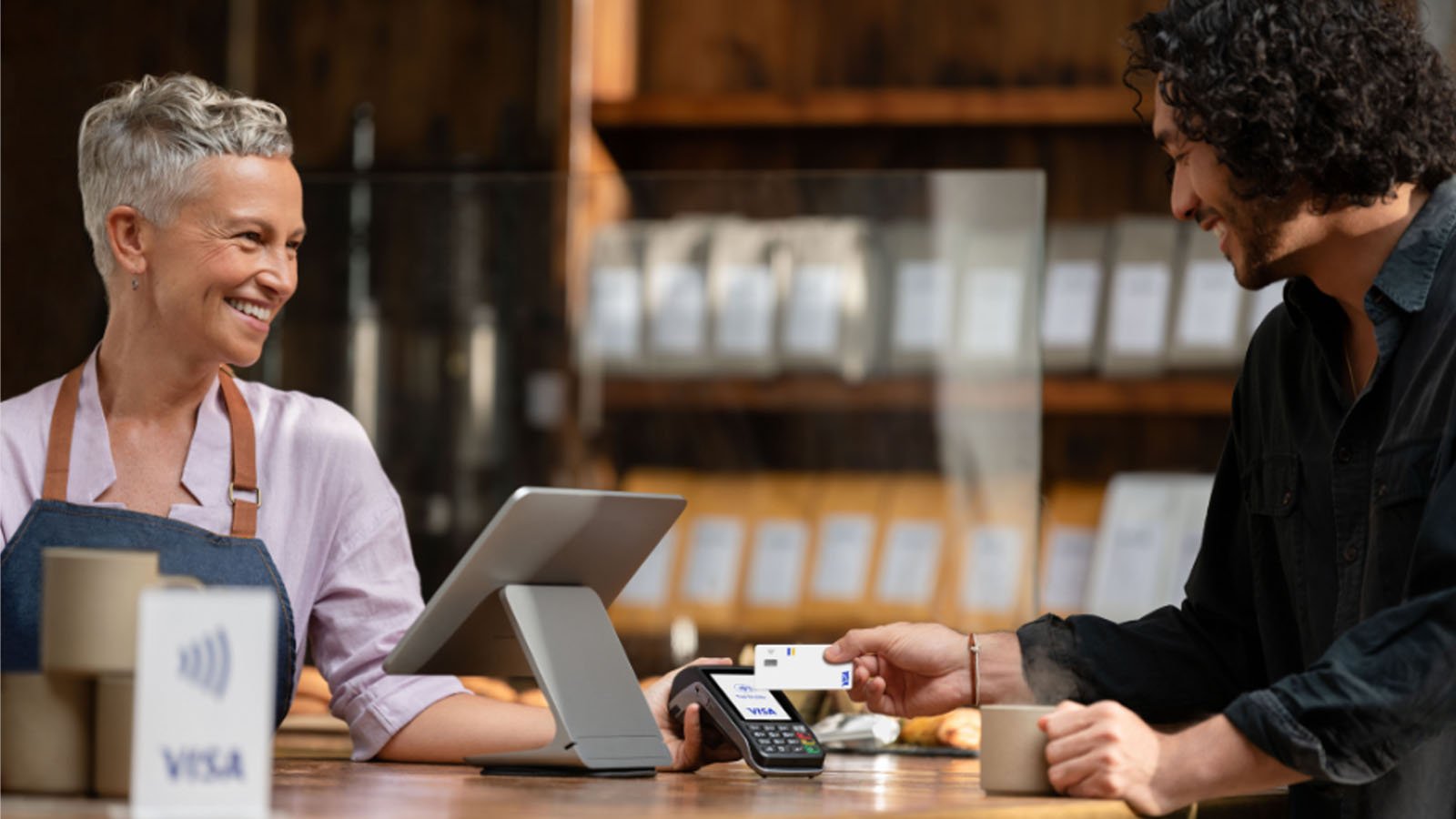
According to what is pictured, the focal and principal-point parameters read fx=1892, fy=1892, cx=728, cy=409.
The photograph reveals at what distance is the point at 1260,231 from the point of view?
5.55 feet

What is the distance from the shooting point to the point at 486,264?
2893 millimetres

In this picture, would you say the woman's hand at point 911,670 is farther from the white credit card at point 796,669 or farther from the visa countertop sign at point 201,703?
the visa countertop sign at point 201,703

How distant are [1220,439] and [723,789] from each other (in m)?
2.03

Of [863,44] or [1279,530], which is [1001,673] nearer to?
[1279,530]

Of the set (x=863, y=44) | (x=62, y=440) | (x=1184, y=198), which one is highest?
(x=863, y=44)

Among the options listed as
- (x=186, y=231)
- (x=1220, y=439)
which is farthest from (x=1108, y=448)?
(x=186, y=231)

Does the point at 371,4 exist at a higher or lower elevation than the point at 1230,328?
higher

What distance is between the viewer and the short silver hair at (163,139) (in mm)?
2018

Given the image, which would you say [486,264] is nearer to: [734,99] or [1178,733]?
[734,99]

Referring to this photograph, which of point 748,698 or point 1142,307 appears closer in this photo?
point 748,698

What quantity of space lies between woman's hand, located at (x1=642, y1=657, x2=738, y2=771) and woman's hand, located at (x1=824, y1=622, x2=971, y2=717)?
0.14 metres

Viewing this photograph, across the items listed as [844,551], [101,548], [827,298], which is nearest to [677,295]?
[827,298]

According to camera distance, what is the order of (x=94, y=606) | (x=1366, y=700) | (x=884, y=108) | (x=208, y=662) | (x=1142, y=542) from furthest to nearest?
(x=884, y=108) < (x=1142, y=542) < (x=1366, y=700) < (x=94, y=606) < (x=208, y=662)

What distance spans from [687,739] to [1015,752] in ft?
1.30
